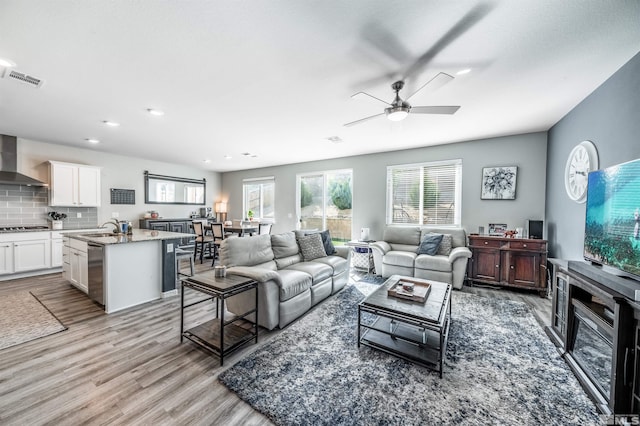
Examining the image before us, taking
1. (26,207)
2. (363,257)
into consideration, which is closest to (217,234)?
(363,257)

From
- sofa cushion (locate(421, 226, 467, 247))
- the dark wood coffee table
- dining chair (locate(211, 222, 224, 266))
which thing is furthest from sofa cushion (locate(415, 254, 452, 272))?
dining chair (locate(211, 222, 224, 266))

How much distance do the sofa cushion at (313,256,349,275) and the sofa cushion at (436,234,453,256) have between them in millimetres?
1744

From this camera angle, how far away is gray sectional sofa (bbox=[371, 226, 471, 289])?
405cm

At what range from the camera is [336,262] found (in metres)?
3.82

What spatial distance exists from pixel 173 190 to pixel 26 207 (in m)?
2.85

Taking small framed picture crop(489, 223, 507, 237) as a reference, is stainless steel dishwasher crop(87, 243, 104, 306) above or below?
below

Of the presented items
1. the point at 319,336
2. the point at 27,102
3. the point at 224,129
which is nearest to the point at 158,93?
the point at 224,129

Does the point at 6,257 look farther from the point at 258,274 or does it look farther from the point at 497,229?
the point at 497,229

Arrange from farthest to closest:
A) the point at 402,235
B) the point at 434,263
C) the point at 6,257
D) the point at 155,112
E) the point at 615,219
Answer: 1. the point at 402,235
2. the point at 6,257
3. the point at 434,263
4. the point at 155,112
5. the point at 615,219

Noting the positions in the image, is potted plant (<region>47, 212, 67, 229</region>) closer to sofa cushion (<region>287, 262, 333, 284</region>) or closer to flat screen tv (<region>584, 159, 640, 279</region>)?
sofa cushion (<region>287, 262, 333, 284</region>)

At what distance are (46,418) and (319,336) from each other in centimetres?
197

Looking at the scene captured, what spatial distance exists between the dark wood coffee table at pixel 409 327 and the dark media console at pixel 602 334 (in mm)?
949

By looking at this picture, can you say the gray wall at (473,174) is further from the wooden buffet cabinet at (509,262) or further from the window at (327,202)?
the wooden buffet cabinet at (509,262)

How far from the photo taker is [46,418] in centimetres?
156
